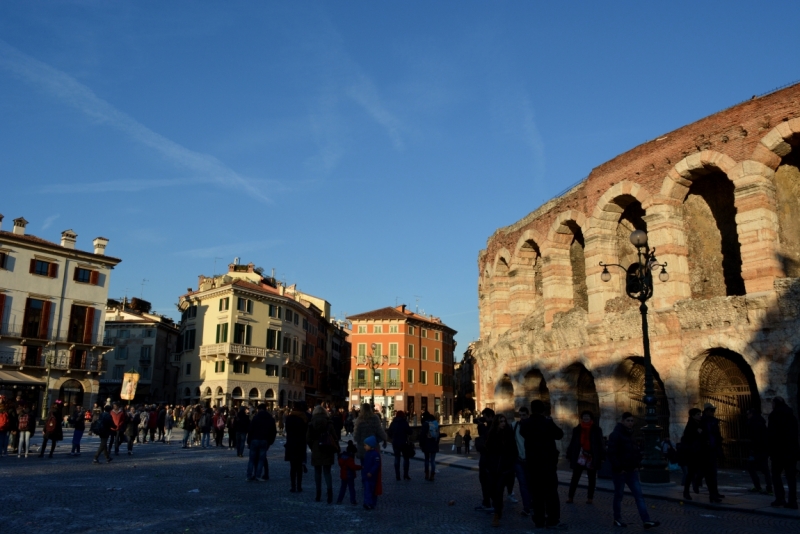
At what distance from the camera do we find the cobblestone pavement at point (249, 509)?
8383 millimetres

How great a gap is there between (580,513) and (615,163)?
47.8 feet

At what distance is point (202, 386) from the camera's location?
5469 centimetres

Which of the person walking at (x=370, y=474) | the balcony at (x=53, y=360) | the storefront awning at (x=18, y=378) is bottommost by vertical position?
the person walking at (x=370, y=474)

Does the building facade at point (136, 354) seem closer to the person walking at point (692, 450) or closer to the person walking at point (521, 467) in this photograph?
the person walking at point (692, 450)

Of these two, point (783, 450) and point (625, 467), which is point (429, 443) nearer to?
point (625, 467)

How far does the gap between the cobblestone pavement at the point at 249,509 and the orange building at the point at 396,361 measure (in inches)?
2005

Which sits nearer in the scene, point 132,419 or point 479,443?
point 479,443

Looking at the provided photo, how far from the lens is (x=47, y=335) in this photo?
4253cm

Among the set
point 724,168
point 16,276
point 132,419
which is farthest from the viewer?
point 16,276

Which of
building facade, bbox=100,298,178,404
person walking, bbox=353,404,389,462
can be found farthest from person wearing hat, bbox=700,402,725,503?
building facade, bbox=100,298,178,404

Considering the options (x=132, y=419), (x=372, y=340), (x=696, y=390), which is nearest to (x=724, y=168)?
(x=696, y=390)

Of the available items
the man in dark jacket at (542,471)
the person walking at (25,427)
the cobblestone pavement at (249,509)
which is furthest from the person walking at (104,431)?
the man in dark jacket at (542,471)

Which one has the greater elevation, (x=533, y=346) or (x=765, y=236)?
(x=765, y=236)

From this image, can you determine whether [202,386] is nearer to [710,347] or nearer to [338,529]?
[710,347]
